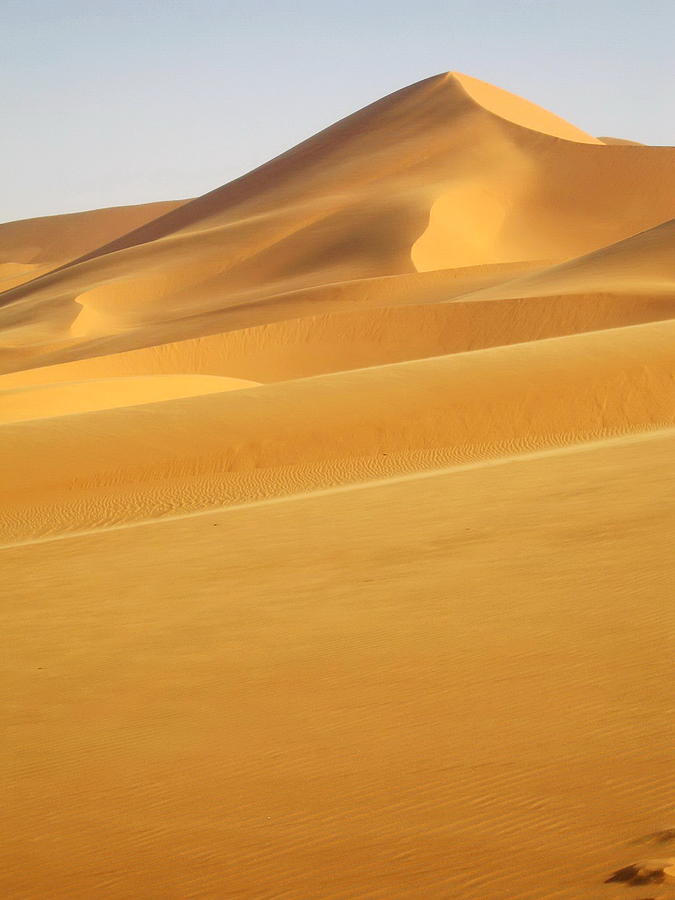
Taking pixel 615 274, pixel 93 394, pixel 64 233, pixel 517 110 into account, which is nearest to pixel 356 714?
pixel 93 394

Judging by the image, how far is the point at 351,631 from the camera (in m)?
7.32

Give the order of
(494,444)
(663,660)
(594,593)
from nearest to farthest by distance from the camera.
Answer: (663,660), (594,593), (494,444)

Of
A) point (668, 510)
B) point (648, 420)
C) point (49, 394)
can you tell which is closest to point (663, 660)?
point (668, 510)

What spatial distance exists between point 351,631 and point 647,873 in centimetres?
389

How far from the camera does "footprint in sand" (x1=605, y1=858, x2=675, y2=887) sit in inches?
137

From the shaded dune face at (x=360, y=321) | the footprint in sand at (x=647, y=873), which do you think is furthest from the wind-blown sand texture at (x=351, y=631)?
the shaded dune face at (x=360, y=321)

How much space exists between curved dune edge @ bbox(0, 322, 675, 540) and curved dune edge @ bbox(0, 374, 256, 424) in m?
3.99

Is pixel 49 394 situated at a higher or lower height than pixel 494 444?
higher

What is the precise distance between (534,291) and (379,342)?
4777 millimetres

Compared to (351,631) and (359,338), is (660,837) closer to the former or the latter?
(351,631)

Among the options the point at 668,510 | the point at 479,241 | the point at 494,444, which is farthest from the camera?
the point at 479,241

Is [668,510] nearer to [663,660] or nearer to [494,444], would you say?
[663,660]

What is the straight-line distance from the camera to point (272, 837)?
4.34 meters

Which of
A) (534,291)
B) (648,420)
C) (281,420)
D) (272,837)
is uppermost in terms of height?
(534,291)
